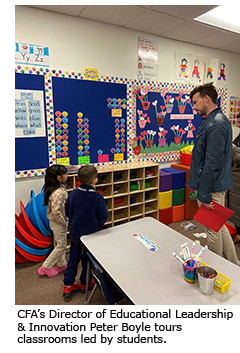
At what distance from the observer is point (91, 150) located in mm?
3158

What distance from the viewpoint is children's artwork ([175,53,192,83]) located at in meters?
3.72

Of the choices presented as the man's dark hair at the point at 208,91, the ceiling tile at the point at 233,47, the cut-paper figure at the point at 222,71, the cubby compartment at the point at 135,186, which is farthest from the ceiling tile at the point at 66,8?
the cut-paper figure at the point at 222,71

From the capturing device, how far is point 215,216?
1.94 m

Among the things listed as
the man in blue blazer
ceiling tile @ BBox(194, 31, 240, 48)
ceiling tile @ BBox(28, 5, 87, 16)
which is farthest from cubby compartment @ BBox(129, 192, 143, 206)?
ceiling tile @ BBox(194, 31, 240, 48)

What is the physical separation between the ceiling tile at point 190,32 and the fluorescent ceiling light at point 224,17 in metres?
0.10

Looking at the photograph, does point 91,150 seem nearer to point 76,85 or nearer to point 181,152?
point 76,85

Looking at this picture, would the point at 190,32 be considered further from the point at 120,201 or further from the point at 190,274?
the point at 190,274

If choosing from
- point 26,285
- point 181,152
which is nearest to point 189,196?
point 181,152

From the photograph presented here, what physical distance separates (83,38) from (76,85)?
1.91 ft

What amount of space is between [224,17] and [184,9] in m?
0.92

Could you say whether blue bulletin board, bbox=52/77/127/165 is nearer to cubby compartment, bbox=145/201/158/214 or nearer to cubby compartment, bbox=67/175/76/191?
cubby compartment, bbox=67/175/76/191

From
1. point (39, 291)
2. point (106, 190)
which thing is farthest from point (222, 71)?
point (39, 291)

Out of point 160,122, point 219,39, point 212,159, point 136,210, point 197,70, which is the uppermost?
point 219,39

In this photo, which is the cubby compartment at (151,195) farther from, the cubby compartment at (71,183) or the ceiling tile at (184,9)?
the ceiling tile at (184,9)
